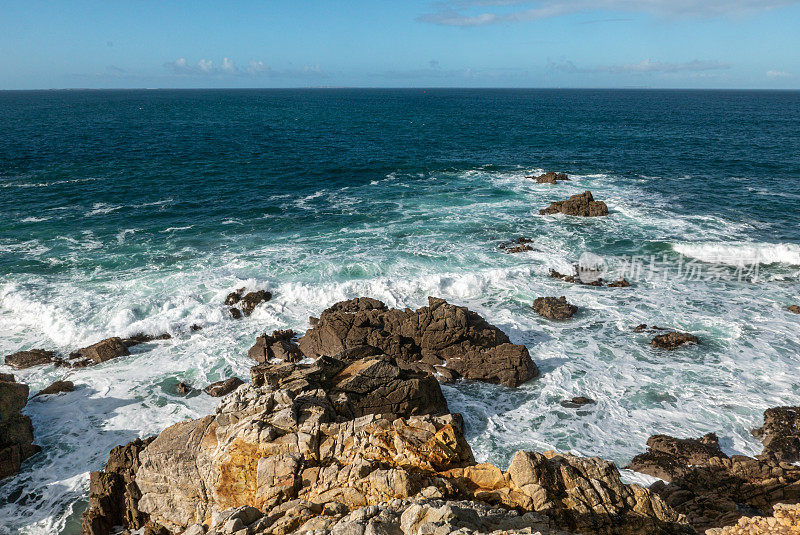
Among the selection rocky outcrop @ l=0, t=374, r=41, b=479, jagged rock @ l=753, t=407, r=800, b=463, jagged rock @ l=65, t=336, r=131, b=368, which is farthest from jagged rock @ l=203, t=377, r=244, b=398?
jagged rock @ l=753, t=407, r=800, b=463

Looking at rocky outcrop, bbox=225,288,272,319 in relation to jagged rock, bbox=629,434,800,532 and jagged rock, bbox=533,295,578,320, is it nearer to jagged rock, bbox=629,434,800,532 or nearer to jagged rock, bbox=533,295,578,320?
jagged rock, bbox=533,295,578,320

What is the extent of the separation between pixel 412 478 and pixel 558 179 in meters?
54.0

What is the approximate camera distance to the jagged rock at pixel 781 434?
17.1 m

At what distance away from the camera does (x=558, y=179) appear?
58906mm

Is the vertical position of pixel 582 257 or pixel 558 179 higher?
pixel 558 179

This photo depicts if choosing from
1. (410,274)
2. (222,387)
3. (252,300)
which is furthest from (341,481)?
(410,274)

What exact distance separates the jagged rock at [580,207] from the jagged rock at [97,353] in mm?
35162

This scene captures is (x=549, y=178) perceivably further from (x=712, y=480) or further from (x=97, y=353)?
(x=97, y=353)

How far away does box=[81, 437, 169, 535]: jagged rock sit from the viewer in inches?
570

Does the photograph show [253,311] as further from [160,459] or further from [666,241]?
[666,241]

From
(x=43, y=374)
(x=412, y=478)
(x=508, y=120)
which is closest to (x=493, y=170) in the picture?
(x=43, y=374)

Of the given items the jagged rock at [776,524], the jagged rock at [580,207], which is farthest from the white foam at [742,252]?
the jagged rock at [776,524]

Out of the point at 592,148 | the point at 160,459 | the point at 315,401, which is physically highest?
the point at 592,148

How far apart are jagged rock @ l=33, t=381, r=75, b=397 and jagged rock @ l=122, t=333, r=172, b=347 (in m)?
3.75
